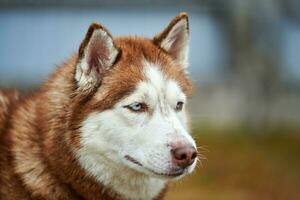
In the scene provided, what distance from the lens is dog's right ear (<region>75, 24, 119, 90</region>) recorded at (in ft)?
19.5

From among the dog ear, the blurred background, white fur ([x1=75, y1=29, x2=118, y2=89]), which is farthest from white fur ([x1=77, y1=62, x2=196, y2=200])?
the blurred background

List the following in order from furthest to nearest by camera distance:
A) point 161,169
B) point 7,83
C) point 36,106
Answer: point 7,83 → point 36,106 → point 161,169

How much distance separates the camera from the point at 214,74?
42.7ft

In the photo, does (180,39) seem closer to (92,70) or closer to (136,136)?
(92,70)

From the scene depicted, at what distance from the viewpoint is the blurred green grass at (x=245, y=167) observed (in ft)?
34.3

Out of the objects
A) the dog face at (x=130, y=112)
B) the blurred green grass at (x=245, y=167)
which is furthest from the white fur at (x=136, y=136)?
the blurred green grass at (x=245, y=167)

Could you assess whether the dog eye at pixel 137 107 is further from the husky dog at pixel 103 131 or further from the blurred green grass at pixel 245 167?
the blurred green grass at pixel 245 167

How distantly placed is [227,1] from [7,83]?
3471 millimetres

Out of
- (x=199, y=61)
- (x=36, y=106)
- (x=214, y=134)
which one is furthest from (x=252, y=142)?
(x=36, y=106)

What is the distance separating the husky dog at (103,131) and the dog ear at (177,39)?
0.14 metres

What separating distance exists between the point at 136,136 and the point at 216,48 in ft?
24.5

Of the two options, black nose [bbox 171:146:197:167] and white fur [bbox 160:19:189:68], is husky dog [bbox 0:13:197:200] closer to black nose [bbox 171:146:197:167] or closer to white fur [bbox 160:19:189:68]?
black nose [bbox 171:146:197:167]

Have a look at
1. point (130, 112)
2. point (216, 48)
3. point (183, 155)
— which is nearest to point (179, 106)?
point (130, 112)

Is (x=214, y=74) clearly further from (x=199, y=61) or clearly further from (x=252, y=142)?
(x=252, y=142)
